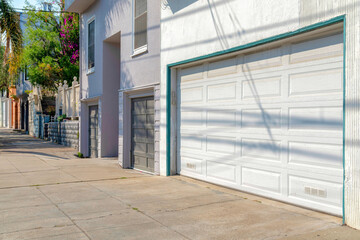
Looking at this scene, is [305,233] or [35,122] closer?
[305,233]

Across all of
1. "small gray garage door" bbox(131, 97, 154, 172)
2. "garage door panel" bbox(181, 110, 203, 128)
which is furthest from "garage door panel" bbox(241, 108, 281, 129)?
"small gray garage door" bbox(131, 97, 154, 172)

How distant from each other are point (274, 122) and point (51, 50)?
Result: 2156cm

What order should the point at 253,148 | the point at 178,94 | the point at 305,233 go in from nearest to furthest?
the point at 305,233 → the point at 253,148 → the point at 178,94

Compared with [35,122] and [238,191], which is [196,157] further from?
[35,122]

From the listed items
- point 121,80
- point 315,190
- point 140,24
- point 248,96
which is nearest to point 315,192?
point 315,190

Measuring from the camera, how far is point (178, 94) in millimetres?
8719

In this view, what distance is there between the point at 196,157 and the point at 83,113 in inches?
328

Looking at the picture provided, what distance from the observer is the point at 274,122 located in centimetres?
615

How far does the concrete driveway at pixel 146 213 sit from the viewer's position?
4.54 metres

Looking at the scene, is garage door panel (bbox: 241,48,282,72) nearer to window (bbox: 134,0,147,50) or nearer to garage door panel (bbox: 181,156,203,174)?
garage door panel (bbox: 181,156,203,174)

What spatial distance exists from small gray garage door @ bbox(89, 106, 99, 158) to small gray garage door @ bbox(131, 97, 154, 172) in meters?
3.69

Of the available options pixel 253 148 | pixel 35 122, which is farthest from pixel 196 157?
pixel 35 122

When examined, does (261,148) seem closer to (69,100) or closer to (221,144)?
(221,144)

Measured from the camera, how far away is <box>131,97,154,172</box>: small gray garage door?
9797 mm
